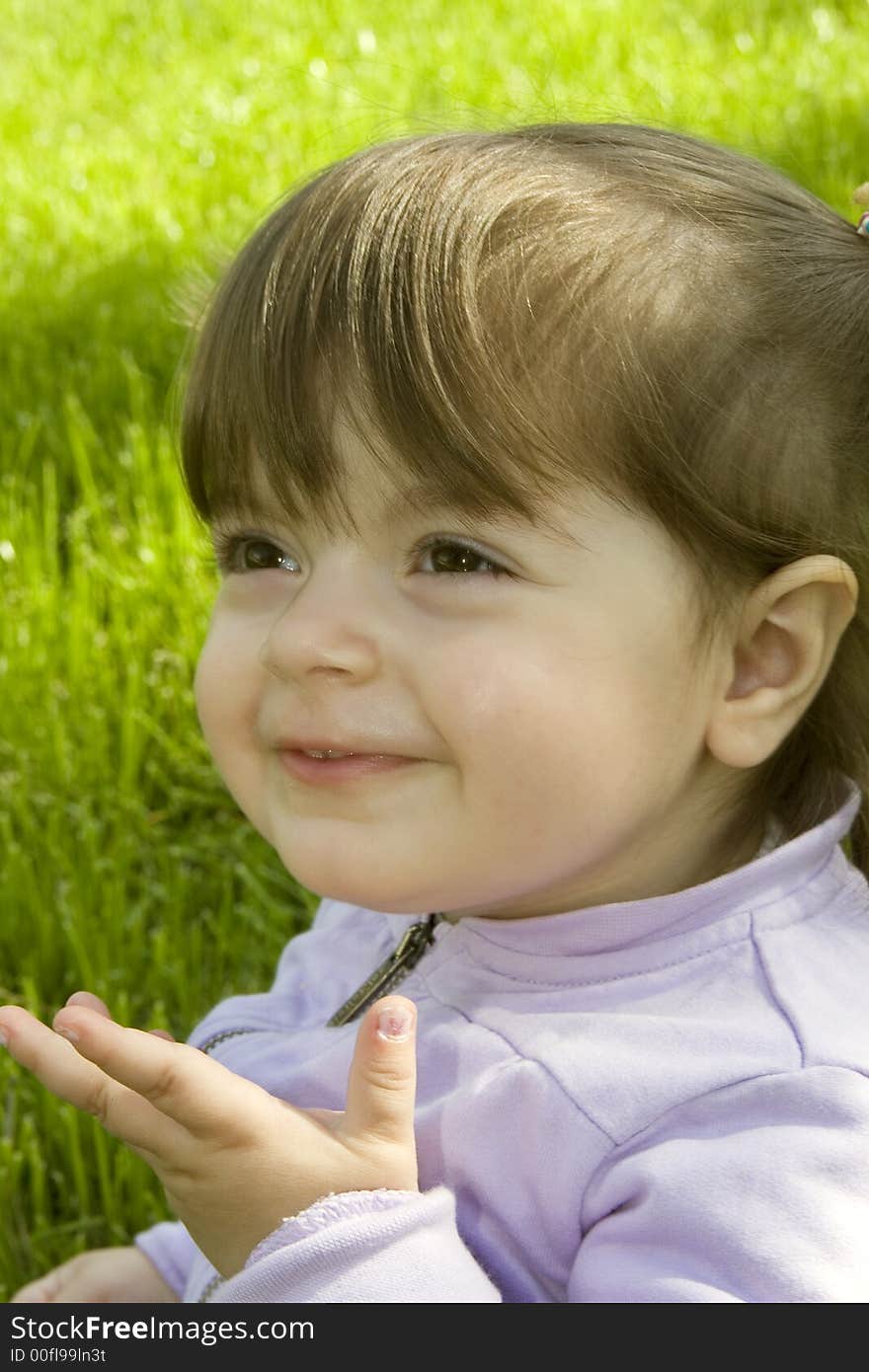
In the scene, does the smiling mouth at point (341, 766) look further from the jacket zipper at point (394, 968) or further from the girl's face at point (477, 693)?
the jacket zipper at point (394, 968)

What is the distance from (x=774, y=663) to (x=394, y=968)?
44 centimetres

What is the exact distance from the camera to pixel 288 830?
1383 millimetres

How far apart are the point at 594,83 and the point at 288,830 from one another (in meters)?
2.78

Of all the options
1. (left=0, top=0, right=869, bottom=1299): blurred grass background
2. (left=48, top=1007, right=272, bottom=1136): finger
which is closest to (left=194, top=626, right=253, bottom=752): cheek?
(left=48, top=1007, right=272, bottom=1136): finger

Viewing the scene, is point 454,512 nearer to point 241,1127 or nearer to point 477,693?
point 477,693

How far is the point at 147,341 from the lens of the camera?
130 inches

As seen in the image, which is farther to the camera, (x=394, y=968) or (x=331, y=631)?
(x=394, y=968)

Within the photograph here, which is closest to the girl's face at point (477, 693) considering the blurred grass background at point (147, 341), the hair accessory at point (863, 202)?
the hair accessory at point (863, 202)

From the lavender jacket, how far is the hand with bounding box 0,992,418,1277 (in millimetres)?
28

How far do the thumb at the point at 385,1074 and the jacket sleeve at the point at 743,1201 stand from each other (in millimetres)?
154

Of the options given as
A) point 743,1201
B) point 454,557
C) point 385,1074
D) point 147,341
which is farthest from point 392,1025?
point 147,341

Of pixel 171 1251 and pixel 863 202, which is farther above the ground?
pixel 863 202

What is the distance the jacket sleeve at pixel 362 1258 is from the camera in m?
1.18
